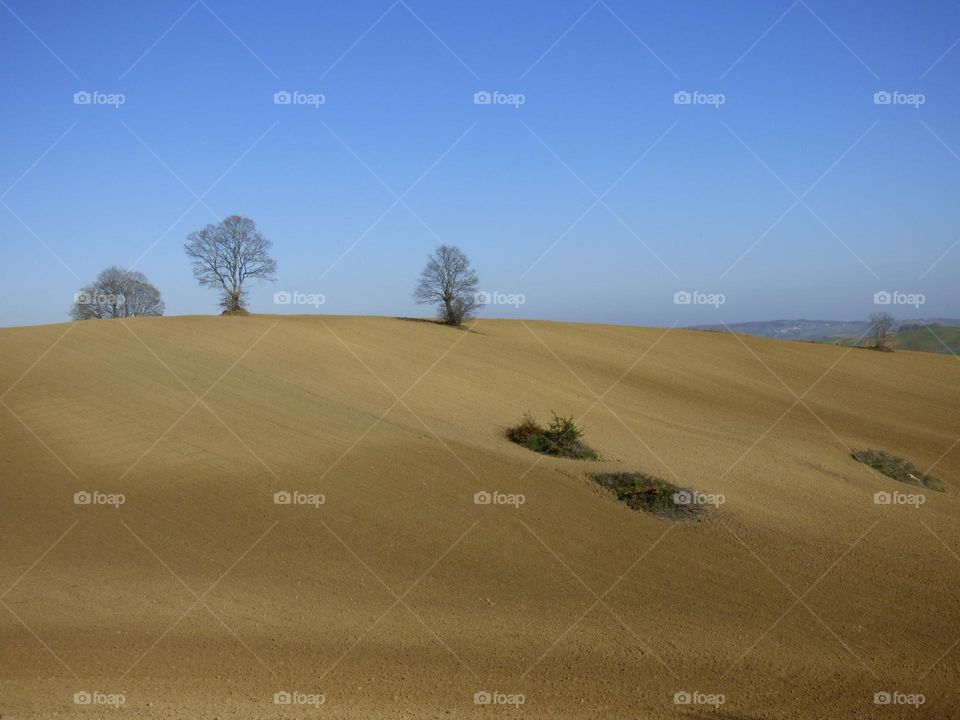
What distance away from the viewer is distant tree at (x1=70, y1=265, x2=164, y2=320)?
46.7m

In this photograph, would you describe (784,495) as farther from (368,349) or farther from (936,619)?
(368,349)

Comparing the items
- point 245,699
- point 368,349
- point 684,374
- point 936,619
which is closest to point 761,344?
point 684,374

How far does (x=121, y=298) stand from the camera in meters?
46.7

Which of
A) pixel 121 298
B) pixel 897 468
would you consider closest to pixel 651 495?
pixel 897 468

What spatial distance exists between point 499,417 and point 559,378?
9.11 metres

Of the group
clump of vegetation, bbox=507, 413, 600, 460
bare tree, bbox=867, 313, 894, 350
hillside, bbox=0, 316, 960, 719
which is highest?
bare tree, bbox=867, 313, 894, 350

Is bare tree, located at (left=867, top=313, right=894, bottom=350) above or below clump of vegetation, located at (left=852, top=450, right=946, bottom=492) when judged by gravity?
above

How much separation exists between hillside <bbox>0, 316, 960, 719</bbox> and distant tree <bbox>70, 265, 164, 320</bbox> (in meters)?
24.2

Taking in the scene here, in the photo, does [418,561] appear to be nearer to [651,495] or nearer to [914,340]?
[651,495]

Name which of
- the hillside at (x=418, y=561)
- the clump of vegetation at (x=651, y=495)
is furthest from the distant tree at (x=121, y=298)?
the clump of vegetation at (x=651, y=495)

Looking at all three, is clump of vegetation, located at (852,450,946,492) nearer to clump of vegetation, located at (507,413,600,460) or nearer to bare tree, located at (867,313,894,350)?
clump of vegetation, located at (507,413,600,460)

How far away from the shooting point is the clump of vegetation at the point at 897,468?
1962 centimetres

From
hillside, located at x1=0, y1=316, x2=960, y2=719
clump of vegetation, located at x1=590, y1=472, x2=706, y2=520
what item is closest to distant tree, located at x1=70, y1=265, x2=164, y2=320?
hillside, located at x1=0, y1=316, x2=960, y2=719

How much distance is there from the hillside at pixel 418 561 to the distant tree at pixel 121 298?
24150 mm
